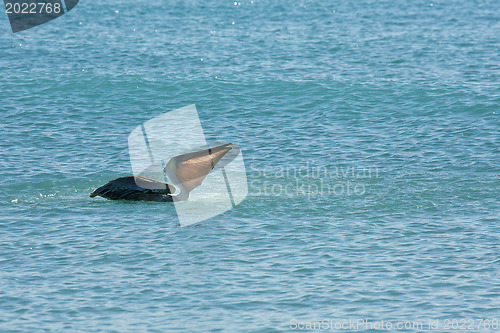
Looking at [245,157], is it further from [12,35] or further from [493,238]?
[12,35]

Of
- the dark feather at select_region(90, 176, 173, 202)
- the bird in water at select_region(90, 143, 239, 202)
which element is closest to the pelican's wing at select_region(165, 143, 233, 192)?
the bird in water at select_region(90, 143, 239, 202)

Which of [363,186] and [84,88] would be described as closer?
[363,186]

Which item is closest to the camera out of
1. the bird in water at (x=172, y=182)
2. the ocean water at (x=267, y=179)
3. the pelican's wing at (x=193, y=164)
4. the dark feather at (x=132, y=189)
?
the ocean water at (x=267, y=179)

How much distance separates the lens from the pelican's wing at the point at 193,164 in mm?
15742

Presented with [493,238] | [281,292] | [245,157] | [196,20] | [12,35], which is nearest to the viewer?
[281,292]

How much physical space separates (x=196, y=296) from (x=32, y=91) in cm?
1844

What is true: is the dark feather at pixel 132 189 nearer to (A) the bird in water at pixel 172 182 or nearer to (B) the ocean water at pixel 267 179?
(A) the bird in water at pixel 172 182

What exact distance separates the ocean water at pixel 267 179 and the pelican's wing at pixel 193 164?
98 centimetres

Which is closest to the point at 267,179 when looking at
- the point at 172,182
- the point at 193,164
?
the point at 172,182

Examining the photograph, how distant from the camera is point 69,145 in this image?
22281mm

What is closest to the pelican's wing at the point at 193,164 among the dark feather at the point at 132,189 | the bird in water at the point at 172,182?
the bird in water at the point at 172,182

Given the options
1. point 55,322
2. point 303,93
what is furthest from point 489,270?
point 303,93

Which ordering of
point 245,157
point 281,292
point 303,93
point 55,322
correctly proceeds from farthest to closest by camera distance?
point 303,93, point 245,157, point 281,292, point 55,322

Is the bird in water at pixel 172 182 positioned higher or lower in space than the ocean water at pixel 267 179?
higher
